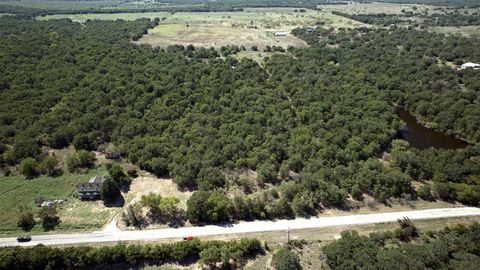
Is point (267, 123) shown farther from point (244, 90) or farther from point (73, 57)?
point (73, 57)

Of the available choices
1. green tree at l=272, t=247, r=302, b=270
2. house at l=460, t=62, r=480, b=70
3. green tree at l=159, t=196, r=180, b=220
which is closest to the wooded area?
green tree at l=159, t=196, r=180, b=220

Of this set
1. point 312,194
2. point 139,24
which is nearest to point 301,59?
point 312,194

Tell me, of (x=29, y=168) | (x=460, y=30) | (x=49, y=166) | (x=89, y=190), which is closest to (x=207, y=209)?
(x=89, y=190)

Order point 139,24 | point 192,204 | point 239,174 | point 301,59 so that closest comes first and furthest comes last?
point 192,204 < point 239,174 < point 301,59 < point 139,24

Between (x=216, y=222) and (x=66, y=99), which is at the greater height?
(x=66, y=99)

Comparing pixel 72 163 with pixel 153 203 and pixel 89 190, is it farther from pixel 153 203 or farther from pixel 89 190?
pixel 153 203

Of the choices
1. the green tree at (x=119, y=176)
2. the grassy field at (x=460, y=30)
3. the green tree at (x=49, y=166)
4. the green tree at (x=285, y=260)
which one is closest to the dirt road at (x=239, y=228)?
the green tree at (x=285, y=260)

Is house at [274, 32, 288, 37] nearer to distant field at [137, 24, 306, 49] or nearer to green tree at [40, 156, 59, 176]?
distant field at [137, 24, 306, 49]

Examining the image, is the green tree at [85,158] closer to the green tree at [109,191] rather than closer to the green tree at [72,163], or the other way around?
the green tree at [72,163]
